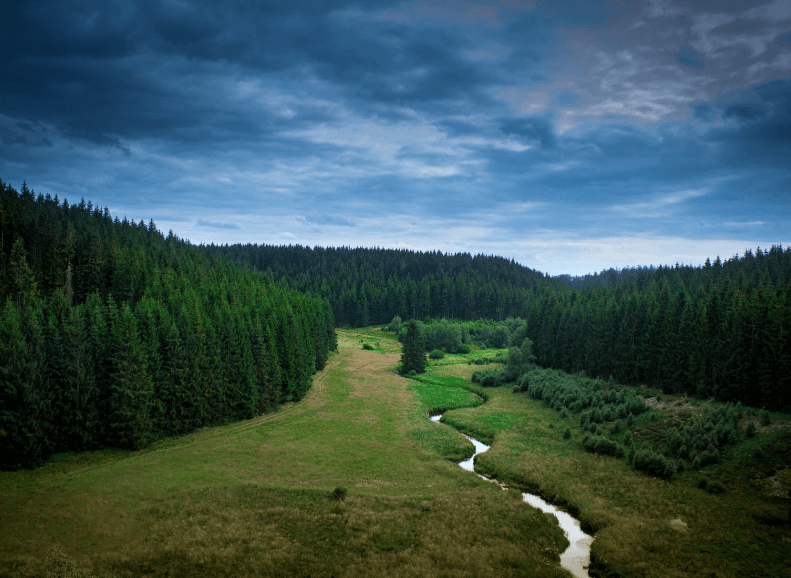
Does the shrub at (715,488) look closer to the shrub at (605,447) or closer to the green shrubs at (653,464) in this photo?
the green shrubs at (653,464)

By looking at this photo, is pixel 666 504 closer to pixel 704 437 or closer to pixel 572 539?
pixel 572 539

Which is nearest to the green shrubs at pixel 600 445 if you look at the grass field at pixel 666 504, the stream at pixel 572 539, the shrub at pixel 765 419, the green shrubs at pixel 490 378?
the grass field at pixel 666 504

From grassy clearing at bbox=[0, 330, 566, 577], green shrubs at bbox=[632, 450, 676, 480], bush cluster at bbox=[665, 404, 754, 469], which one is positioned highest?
bush cluster at bbox=[665, 404, 754, 469]

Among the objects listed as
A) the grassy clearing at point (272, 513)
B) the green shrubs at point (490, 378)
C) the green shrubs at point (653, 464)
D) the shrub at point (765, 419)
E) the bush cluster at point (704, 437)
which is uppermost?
the shrub at point (765, 419)

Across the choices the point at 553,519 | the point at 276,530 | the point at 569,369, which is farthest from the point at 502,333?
the point at 276,530

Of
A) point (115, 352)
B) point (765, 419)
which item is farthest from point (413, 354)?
point (765, 419)

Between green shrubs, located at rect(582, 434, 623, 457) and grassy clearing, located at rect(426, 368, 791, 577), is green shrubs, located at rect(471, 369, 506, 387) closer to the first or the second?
grassy clearing, located at rect(426, 368, 791, 577)

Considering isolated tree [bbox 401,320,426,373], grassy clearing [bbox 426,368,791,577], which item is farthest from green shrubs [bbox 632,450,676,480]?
isolated tree [bbox 401,320,426,373]
